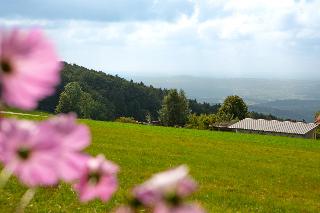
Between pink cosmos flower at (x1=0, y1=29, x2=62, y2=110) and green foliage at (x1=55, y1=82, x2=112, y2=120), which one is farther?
green foliage at (x1=55, y1=82, x2=112, y2=120)

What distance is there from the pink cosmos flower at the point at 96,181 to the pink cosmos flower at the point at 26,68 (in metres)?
0.20

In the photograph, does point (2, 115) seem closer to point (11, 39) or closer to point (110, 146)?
point (11, 39)

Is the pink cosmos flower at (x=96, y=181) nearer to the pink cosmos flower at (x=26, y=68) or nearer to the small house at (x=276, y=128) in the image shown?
the pink cosmos flower at (x=26, y=68)

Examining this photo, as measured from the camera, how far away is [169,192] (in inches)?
18.0

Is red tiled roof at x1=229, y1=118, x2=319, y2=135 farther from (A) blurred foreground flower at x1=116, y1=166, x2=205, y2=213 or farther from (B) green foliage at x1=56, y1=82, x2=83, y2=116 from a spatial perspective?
(A) blurred foreground flower at x1=116, y1=166, x2=205, y2=213

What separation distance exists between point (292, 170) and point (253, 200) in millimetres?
10004

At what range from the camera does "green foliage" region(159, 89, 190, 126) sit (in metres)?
98.2

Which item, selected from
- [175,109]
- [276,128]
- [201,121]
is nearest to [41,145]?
[276,128]

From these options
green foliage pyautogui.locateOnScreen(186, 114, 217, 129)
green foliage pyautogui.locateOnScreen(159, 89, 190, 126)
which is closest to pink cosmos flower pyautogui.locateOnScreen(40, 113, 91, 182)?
green foliage pyautogui.locateOnScreen(186, 114, 217, 129)

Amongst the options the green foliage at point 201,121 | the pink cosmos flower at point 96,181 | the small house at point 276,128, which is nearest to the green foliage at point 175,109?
the green foliage at point 201,121

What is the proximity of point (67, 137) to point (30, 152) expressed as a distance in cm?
4

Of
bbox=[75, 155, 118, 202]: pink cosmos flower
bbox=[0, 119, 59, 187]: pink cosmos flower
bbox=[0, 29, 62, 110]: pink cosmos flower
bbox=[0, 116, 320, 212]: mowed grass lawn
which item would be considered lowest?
bbox=[0, 116, 320, 212]: mowed grass lawn

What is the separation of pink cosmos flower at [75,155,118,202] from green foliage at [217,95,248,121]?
93332 mm

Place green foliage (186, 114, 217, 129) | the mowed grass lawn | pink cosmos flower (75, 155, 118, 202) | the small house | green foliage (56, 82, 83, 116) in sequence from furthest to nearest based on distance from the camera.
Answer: green foliage (56, 82, 83, 116) < green foliage (186, 114, 217, 129) < the small house < the mowed grass lawn < pink cosmos flower (75, 155, 118, 202)
